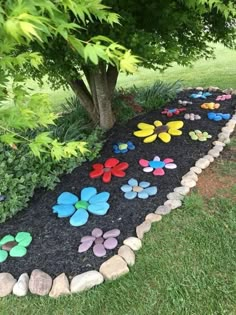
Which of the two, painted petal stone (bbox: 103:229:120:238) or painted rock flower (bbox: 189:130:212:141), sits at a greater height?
painted petal stone (bbox: 103:229:120:238)

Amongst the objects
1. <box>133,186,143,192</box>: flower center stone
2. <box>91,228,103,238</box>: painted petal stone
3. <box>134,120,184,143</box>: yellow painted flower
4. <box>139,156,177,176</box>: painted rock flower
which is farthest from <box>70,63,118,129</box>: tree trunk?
<box>91,228,103,238</box>: painted petal stone

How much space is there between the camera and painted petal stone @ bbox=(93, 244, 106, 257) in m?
2.49

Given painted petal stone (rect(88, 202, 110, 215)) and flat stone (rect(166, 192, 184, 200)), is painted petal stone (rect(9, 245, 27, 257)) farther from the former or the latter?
flat stone (rect(166, 192, 184, 200))

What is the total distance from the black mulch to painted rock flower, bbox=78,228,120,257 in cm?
4

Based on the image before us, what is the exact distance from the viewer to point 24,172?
3.33m

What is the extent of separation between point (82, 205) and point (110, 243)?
1.74 feet

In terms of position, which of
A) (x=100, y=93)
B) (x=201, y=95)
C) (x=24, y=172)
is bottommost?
(x=201, y=95)

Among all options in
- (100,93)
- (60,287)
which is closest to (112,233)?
(60,287)

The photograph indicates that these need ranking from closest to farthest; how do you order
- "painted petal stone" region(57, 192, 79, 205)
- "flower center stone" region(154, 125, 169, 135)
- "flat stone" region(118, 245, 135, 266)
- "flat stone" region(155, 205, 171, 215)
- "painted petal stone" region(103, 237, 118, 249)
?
1. "flat stone" region(118, 245, 135, 266)
2. "painted petal stone" region(103, 237, 118, 249)
3. "flat stone" region(155, 205, 171, 215)
4. "painted petal stone" region(57, 192, 79, 205)
5. "flower center stone" region(154, 125, 169, 135)

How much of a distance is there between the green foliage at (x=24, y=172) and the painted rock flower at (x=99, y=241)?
0.76 metres

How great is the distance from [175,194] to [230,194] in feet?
1.47

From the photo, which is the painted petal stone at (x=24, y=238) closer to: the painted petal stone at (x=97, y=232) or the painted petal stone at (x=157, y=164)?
the painted petal stone at (x=97, y=232)

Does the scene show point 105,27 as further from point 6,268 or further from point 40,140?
→ point 6,268

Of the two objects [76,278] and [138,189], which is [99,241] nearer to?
[76,278]
